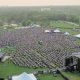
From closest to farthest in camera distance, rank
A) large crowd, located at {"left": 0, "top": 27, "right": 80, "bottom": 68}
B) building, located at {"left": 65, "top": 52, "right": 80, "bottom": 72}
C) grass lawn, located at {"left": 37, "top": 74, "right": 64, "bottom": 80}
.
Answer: grass lawn, located at {"left": 37, "top": 74, "right": 64, "bottom": 80} → building, located at {"left": 65, "top": 52, "right": 80, "bottom": 72} → large crowd, located at {"left": 0, "top": 27, "right": 80, "bottom": 68}

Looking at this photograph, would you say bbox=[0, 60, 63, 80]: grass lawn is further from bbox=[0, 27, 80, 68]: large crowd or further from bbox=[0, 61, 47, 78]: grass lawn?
bbox=[0, 27, 80, 68]: large crowd

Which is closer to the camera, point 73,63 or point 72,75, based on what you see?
point 72,75

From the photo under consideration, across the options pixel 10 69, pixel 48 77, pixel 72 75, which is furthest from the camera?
pixel 10 69

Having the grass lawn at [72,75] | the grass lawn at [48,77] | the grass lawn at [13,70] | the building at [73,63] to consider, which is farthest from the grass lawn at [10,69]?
the grass lawn at [72,75]

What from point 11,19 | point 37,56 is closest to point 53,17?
point 11,19

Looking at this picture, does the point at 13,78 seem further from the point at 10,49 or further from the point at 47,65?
the point at 10,49

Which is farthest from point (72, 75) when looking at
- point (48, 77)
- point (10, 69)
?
point (10, 69)

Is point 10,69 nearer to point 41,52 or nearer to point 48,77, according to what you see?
point 48,77

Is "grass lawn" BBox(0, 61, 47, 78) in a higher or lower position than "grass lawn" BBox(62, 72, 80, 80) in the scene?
higher

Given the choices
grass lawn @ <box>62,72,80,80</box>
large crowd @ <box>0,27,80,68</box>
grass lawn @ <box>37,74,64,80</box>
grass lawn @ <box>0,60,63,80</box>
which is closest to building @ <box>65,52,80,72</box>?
grass lawn @ <box>62,72,80,80</box>

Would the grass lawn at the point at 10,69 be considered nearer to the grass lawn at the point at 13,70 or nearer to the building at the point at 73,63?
the grass lawn at the point at 13,70

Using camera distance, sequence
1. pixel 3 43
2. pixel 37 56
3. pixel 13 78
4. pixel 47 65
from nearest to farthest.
→ pixel 13 78
pixel 47 65
pixel 37 56
pixel 3 43
